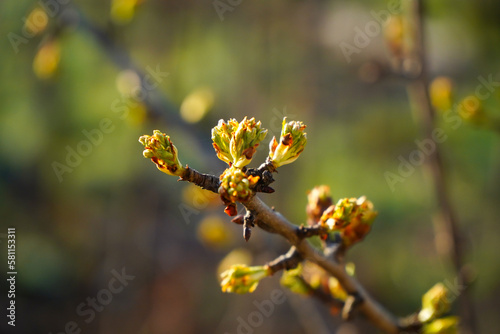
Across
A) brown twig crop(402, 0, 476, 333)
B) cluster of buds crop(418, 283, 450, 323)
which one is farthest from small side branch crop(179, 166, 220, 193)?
brown twig crop(402, 0, 476, 333)

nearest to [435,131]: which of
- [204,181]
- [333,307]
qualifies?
[333,307]

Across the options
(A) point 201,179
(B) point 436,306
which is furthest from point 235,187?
(B) point 436,306

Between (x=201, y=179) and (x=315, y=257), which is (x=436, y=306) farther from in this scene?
(x=201, y=179)

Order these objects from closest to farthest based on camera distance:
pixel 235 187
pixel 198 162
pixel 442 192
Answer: pixel 235 187, pixel 442 192, pixel 198 162

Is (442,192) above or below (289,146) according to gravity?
below

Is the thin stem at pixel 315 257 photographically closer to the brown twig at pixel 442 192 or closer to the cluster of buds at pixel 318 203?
the cluster of buds at pixel 318 203

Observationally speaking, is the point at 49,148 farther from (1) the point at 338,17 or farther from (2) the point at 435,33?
(2) the point at 435,33
